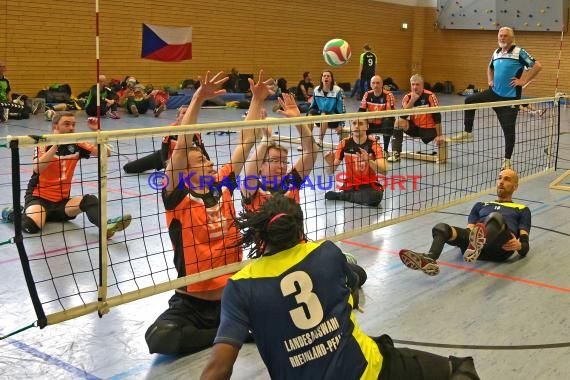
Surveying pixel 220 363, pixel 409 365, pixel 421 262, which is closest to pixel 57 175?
pixel 421 262

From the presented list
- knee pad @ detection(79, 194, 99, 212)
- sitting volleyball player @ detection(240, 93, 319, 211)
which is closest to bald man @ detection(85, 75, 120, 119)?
knee pad @ detection(79, 194, 99, 212)

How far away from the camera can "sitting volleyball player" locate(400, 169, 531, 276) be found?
15.8 feet

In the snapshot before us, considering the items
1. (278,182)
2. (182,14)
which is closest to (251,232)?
(278,182)

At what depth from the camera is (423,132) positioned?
10.7 meters

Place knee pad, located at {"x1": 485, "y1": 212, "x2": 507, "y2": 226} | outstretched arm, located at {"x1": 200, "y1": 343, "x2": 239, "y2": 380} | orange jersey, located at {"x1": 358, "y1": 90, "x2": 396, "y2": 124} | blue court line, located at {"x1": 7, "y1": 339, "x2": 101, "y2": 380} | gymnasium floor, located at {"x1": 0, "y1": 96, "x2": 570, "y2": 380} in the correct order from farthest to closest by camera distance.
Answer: orange jersey, located at {"x1": 358, "y1": 90, "x2": 396, "y2": 124} → knee pad, located at {"x1": 485, "y1": 212, "x2": 507, "y2": 226} → gymnasium floor, located at {"x1": 0, "y1": 96, "x2": 570, "y2": 380} → blue court line, located at {"x1": 7, "y1": 339, "x2": 101, "y2": 380} → outstretched arm, located at {"x1": 200, "y1": 343, "x2": 239, "y2": 380}

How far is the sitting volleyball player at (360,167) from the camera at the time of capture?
7.55m

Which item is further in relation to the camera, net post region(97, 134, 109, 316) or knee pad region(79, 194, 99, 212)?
knee pad region(79, 194, 99, 212)

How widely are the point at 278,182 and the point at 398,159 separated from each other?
6355mm

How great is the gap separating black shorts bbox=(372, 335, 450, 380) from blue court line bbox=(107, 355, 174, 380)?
4.69 ft

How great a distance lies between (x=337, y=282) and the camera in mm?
2541

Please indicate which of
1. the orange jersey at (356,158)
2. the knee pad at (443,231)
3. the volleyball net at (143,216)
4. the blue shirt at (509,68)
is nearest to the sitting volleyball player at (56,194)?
the volleyball net at (143,216)

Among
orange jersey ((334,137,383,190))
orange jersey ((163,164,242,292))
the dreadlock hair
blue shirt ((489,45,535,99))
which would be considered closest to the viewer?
the dreadlock hair

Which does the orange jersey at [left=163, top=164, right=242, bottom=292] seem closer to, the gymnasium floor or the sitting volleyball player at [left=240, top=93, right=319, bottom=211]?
the sitting volleyball player at [left=240, top=93, right=319, bottom=211]

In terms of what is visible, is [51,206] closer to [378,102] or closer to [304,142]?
[304,142]
